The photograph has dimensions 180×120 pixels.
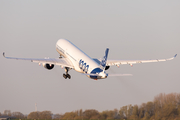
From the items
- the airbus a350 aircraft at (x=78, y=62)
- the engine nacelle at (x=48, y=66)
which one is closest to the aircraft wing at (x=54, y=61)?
the airbus a350 aircraft at (x=78, y=62)

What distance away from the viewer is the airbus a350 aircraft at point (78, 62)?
266 ft

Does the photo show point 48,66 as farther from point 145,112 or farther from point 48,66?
point 145,112

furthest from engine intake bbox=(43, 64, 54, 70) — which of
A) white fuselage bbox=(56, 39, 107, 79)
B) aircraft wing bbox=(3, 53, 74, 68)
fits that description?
white fuselage bbox=(56, 39, 107, 79)

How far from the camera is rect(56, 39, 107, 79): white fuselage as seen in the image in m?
82.7

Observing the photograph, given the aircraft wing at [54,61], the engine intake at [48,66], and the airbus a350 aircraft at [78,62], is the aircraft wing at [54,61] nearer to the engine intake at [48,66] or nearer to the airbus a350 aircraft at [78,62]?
the airbus a350 aircraft at [78,62]

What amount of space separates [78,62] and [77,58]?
54.0 inches

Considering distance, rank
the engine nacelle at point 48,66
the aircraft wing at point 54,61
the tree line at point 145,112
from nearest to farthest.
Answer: the tree line at point 145,112, the aircraft wing at point 54,61, the engine nacelle at point 48,66

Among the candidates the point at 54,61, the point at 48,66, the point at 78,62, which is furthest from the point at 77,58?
the point at 48,66

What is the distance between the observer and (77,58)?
89.5 meters

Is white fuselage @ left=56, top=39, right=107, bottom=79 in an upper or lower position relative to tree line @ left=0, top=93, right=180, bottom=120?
upper

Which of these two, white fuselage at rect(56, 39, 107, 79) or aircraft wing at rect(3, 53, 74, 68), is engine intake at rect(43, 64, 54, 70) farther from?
white fuselage at rect(56, 39, 107, 79)

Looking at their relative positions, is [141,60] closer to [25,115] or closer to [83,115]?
[83,115]

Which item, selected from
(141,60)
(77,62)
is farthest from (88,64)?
(141,60)

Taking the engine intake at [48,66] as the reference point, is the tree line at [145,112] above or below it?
below
